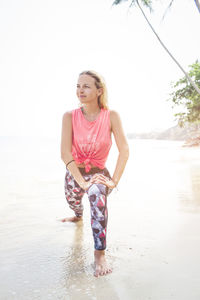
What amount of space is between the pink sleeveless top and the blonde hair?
0.27 ft

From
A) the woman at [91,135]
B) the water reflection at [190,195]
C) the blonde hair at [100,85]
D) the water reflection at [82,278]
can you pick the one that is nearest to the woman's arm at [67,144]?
the woman at [91,135]

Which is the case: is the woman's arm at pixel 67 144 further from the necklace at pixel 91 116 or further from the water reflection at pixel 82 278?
the water reflection at pixel 82 278

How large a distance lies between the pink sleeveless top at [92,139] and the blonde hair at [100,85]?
0.08 m

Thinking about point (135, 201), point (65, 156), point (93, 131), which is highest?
point (93, 131)

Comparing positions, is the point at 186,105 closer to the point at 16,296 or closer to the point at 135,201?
the point at 135,201

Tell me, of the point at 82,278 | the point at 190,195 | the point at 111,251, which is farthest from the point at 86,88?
the point at 190,195

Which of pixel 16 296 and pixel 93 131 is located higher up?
pixel 93 131

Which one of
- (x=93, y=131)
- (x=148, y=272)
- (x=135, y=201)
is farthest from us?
(x=135, y=201)

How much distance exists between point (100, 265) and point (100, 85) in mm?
1635

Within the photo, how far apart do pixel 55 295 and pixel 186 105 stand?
1823 centimetres

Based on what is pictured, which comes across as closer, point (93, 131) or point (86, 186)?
point (86, 186)

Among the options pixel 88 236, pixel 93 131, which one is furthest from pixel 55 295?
pixel 93 131

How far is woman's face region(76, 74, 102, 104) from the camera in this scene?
8.98ft

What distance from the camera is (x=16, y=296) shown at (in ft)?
6.24
